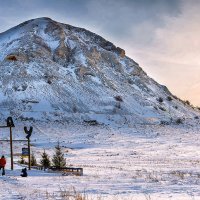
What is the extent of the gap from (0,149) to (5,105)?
4010 cm

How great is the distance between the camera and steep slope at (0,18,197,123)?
96062 mm

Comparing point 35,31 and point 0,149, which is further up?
point 35,31

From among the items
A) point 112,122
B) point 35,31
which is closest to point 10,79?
point 112,122

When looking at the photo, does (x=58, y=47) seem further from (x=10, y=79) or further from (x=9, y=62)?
(x=10, y=79)

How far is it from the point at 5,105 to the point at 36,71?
2145 cm

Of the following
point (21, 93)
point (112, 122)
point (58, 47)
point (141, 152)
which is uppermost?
point (58, 47)

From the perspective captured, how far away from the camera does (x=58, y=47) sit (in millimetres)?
129000

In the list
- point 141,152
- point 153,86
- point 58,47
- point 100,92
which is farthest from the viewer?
point 153,86

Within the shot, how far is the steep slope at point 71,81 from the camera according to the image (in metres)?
96.1

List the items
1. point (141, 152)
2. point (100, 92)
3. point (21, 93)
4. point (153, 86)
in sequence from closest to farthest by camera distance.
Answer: point (141, 152) → point (21, 93) → point (100, 92) → point (153, 86)

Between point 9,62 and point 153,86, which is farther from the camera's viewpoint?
point 153,86

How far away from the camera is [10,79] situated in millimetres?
105812

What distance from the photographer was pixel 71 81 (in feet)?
368

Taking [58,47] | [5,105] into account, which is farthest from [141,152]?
[58,47]
